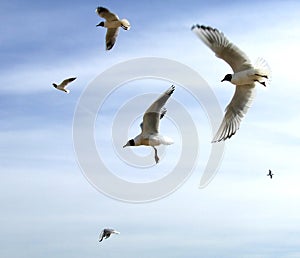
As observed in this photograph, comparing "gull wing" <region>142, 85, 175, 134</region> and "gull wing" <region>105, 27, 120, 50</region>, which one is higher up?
"gull wing" <region>105, 27, 120, 50</region>

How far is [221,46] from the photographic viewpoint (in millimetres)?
17672

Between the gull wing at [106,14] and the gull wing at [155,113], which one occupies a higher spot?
the gull wing at [106,14]

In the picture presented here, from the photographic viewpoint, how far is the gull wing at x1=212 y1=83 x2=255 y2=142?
61.3 feet

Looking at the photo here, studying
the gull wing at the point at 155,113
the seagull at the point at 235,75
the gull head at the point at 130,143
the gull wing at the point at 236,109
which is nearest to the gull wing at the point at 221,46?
the seagull at the point at 235,75

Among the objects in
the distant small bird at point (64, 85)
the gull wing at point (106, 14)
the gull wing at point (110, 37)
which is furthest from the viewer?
the distant small bird at point (64, 85)

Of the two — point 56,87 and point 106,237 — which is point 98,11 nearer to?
point 56,87

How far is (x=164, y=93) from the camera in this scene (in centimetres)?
2017

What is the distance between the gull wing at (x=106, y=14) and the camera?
21.5m

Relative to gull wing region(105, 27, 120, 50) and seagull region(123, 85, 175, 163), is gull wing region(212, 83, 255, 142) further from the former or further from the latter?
gull wing region(105, 27, 120, 50)

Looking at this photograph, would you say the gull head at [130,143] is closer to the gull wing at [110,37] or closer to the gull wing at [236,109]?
the gull wing at [236,109]

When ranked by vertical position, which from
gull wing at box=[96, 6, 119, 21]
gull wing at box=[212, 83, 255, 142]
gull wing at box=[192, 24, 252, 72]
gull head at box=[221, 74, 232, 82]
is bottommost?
gull wing at box=[212, 83, 255, 142]

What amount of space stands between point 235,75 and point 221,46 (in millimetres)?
1001

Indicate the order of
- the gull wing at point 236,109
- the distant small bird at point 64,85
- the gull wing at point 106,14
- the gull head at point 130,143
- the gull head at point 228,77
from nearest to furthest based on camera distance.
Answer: the gull head at point 228,77 < the gull wing at point 236,109 < the gull head at point 130,143 < the gull wing at point 106,14 < the distant small bird at point 64,85

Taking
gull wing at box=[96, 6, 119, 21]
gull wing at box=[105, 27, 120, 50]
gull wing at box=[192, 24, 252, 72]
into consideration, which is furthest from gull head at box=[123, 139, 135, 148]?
gull wing at box=[192, 24, 252, 72]
